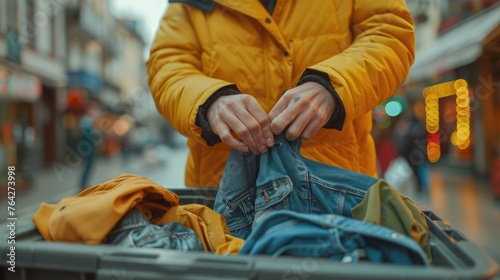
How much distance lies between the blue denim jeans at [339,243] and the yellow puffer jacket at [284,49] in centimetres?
54

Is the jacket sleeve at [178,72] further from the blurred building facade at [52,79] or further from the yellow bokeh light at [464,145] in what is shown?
the yellow bokeh light at [464,145]

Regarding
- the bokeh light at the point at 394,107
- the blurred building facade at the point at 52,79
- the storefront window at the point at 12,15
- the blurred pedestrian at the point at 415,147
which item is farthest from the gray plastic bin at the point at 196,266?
the storefront window at the point at 12,15

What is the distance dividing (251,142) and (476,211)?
6.38 m

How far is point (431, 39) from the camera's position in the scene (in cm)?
1473

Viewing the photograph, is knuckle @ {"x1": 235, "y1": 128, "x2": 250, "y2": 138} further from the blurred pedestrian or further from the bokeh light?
the bokeh light

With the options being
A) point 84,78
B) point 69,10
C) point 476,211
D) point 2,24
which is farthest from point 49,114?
point 476,211

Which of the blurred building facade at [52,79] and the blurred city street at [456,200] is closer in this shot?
the blurred city street at [456,200]

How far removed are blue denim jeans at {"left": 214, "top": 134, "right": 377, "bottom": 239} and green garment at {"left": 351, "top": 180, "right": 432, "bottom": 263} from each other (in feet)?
0.57

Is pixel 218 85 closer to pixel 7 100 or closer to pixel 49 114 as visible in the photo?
pixel 7 100

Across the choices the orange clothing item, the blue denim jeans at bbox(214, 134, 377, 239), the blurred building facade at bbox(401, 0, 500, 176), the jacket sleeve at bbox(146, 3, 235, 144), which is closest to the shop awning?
the blurred building facade at bbox(401, 0, 500, 176)

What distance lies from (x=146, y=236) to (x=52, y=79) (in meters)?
16.2

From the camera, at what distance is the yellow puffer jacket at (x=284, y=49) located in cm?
151

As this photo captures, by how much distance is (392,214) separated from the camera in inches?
44.0

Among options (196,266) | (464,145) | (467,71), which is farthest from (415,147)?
(196,266)
